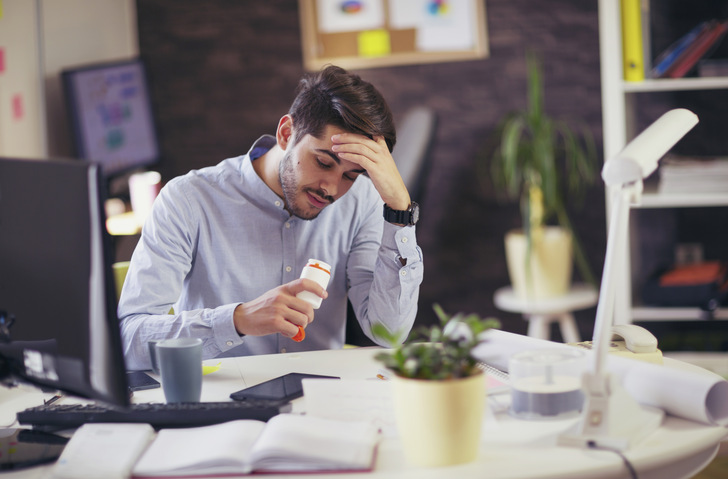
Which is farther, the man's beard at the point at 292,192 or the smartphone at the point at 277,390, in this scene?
the man's beard at the point at 292,192

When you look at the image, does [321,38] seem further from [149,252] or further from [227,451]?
[227,451]

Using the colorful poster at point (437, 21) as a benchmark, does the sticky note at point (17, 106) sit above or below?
below

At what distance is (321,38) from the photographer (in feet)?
12.9

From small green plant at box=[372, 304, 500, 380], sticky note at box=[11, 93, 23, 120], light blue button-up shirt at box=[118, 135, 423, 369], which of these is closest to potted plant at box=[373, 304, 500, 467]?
small green plant at box=[372, 304, 500, 380]

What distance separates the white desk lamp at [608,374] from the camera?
3.39 ft

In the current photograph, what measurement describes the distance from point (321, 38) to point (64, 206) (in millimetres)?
3044

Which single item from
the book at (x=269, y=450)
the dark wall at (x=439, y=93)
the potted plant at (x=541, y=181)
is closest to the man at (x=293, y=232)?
the book at (x=269, y=450)

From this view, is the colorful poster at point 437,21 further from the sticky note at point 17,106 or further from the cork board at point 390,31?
the sticky note at point 17,106

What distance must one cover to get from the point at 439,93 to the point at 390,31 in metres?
0.37

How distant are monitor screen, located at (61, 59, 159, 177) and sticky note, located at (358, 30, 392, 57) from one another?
3.38ft

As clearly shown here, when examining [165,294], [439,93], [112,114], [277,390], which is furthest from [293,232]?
[439,93]

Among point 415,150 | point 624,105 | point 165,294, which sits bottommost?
point 165,294

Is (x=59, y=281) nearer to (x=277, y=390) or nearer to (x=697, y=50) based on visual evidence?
(x=277, y=390)

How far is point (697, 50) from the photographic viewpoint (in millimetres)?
2988
